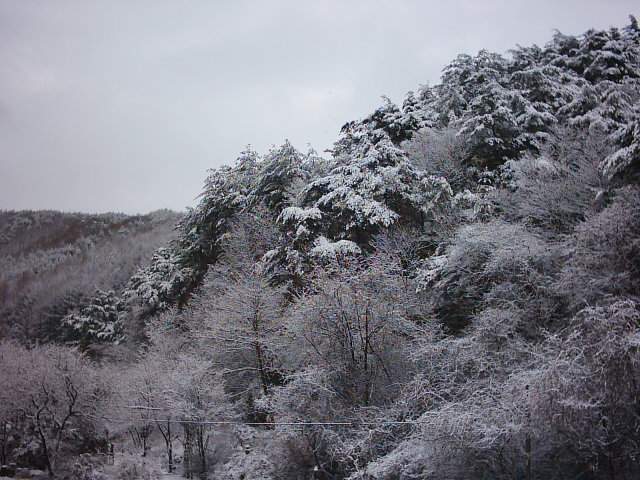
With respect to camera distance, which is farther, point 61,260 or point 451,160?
point 61,260

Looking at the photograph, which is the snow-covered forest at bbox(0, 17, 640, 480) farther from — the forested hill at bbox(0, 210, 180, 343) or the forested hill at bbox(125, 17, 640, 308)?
the forested hill at bbox(0, 210, 180, 343)

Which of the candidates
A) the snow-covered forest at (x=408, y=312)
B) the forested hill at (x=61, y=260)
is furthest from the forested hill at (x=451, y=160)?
the forested hill at (x=61, y=260)

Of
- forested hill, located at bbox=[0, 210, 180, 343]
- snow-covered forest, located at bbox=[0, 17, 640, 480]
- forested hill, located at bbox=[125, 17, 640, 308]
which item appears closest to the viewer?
snow-covered forest, located at bbox=[0, 17, 640, 480]

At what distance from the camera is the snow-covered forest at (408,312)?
11.6 m

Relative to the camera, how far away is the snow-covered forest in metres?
11.6

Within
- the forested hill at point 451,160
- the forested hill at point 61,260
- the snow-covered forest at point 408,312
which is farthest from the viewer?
the forested hill at point 61,260

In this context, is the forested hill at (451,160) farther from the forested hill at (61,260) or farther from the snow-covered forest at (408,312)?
the forested hill at (61,260)

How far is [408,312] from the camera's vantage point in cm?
1709

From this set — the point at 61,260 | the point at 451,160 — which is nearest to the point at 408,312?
the point at 451,160

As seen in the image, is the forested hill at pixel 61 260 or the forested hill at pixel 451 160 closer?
the forested hill at pixel 451 160

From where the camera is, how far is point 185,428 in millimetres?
20203

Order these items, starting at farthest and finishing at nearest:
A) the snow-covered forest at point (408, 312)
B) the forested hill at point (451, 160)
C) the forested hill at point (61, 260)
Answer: the forested hill at point (61, 260) → the forested hill at point (451, 160) → the snow-covered forest at point (408, 312)

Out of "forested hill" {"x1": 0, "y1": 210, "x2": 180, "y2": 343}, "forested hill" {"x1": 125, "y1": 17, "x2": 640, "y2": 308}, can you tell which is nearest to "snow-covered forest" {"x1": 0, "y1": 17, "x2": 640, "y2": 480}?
"forested hill" {"x1": 125, "y1": 17, "x2": 640, "y2": 308}

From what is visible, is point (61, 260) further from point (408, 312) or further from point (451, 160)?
point (408, 312)
